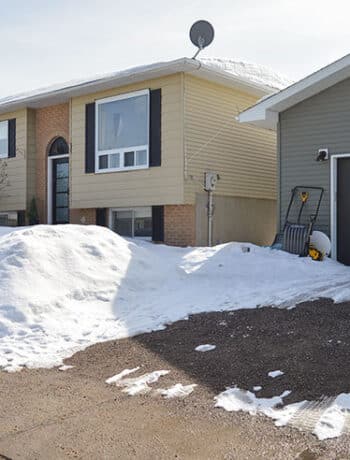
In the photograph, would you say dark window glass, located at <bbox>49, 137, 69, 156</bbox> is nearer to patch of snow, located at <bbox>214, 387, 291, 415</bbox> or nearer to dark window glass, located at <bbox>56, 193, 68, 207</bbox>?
dark window glass, located at <bbox>56, 193, 68, 207</bbox>

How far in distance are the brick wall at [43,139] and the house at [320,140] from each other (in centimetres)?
611

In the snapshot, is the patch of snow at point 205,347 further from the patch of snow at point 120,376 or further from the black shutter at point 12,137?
the black shutter at point 12,137

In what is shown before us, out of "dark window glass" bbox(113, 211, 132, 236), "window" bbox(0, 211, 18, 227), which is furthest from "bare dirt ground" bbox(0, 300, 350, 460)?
"window" bbox(0, 211, 18, 227)

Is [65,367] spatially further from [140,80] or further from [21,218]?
[21,218]

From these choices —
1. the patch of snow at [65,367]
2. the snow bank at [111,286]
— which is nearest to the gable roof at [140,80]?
the snow bank at [111,286]

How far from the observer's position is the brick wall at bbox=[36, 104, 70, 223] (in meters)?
15.6

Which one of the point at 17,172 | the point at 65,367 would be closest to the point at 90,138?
the point at 17,172

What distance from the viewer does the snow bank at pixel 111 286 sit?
650 centimetres

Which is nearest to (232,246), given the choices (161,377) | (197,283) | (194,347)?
(197,283)

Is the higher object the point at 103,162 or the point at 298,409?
the point at 103,162

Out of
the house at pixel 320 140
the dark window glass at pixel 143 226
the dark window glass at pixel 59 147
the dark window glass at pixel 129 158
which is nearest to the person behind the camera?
the house at pixel 320 140

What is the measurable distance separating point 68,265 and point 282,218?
16.4 feet

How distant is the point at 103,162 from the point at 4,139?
4.44 metres

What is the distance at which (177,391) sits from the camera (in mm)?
4727
